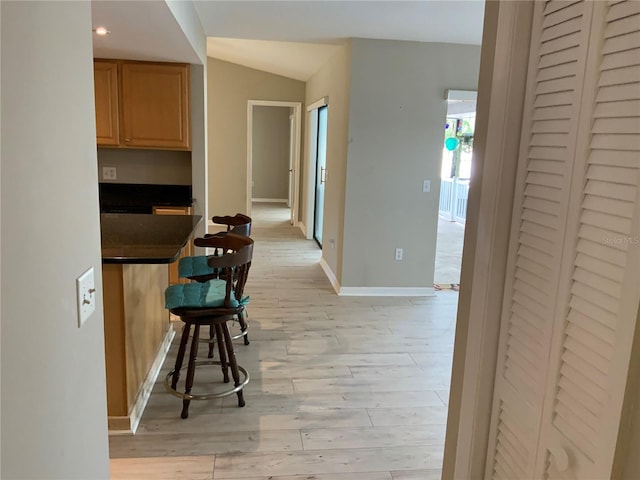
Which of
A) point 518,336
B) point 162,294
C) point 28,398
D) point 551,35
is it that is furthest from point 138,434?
point 551,35

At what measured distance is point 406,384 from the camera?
2951 mm

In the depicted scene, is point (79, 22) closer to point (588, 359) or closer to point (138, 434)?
point (588, 359)

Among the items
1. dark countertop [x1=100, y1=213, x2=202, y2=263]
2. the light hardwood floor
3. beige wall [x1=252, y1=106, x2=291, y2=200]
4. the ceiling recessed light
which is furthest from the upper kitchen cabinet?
beige wall [x1=252, y1=106, x2=291, y2=200]

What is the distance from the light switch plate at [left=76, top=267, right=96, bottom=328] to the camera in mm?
1031

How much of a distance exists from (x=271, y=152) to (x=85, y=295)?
10067 millimetres

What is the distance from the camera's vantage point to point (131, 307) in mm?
2439

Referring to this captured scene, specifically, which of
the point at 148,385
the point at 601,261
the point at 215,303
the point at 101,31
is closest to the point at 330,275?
the point at 148,385

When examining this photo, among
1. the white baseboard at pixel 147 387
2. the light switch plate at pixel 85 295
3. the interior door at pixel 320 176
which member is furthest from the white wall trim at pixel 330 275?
the light switch plate at pixel 85 295

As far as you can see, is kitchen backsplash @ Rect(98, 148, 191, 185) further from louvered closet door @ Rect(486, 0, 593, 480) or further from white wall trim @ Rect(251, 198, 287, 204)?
white wall trim @ Rect(251, 198, 287, 204)

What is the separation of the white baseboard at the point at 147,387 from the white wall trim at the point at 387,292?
1.82m

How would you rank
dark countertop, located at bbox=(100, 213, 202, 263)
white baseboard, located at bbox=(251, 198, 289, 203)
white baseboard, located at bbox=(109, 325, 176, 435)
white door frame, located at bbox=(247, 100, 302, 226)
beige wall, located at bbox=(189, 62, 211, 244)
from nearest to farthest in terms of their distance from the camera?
1. dark countertop, located at bbox=(100, 213, 202, 263)
2. white baseboard, located at bbox=(109, 325, 176, 435)
3. beige wall, located at bbox=(189, 62, 211, 244)
4. white door frame, located at bbox=(247, 100, 302, 226)
5. white baseboard, located at bbox=(251, 198, 289, 203)

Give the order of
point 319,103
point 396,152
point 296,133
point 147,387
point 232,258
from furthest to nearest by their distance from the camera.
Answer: point 296,133
point 319,103
point 396,152
point 147,387
point 232,258

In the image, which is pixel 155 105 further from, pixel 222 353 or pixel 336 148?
pixel 222 353

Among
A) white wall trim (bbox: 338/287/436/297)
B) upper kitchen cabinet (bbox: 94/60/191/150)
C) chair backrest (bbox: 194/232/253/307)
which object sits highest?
upper kitchen cabinet (bbox: 94/60/191/150)
